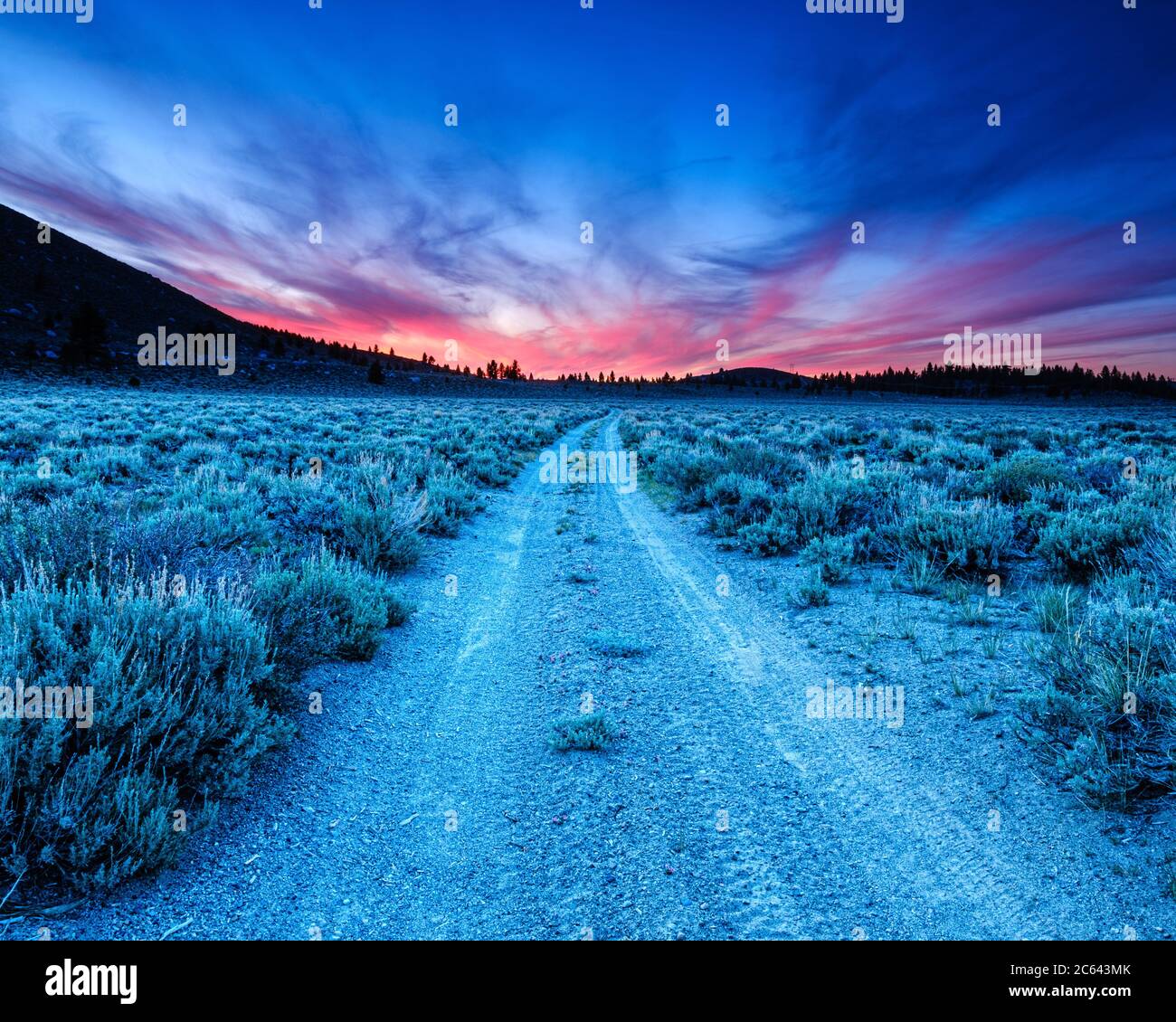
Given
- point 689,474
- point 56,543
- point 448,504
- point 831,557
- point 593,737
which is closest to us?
point 593,737

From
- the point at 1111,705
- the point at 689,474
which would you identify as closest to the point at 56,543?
the point at 1111,705

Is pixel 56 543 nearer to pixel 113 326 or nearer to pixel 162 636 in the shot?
pixel 162 636

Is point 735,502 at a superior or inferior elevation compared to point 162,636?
superior

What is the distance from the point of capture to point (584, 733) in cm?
400

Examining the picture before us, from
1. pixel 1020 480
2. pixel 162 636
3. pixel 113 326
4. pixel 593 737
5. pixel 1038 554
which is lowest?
pixel 593 737

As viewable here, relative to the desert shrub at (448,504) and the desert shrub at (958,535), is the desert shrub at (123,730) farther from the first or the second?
the desert shrub at (958,535)

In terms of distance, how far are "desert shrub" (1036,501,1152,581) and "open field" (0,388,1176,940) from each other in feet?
0.12

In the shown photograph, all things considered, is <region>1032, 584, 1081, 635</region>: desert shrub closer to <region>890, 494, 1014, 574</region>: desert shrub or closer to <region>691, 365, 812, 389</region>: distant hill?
<region>890, 494, 1014, 574</region>: desert shrub

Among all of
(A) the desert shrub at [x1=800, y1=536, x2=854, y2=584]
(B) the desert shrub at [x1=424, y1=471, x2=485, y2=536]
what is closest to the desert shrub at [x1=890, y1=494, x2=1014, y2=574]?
(A) the desert shrub at [x1=800, y1=536, x2=854, y2=584]

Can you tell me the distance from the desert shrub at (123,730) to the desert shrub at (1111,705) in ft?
15.0

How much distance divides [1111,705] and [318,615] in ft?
18.7

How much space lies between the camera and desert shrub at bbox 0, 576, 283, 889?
8.21 feet

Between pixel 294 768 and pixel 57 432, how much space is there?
20.0m
